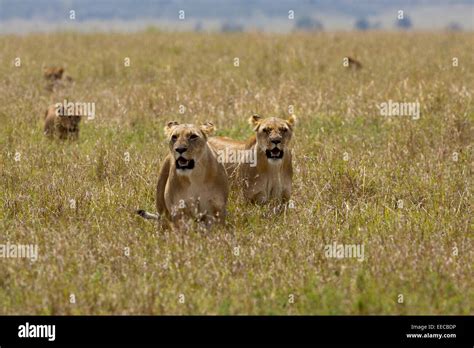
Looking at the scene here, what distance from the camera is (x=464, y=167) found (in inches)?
392

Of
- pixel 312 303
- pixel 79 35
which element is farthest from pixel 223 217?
pixel 79 35

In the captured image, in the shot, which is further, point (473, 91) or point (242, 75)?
point (242, 75)

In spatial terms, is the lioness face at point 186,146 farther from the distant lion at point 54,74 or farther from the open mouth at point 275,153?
the distant lion at point 54,74

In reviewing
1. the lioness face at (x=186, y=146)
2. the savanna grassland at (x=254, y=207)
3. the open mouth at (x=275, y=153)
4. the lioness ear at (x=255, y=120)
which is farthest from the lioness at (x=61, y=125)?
the lioness face at (x=186, y=146)

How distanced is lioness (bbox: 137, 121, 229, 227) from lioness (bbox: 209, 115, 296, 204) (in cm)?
83

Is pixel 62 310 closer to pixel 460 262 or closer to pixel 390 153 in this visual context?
pixel 460 262

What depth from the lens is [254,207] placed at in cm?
835

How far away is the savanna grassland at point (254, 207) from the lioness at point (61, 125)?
8.5 inches

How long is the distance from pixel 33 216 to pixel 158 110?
5710 mm

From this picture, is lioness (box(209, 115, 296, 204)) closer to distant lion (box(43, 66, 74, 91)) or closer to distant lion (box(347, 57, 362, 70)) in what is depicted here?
distant lion (box(43, 66, 74, 91))

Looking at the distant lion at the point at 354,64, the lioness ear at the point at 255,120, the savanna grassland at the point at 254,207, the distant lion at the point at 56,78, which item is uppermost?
the distant lion at the point at 354,64

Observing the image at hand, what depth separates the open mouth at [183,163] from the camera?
24.9 feet

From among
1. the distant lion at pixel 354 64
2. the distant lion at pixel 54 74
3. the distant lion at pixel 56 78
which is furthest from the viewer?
the distant lion at pixel 354 64

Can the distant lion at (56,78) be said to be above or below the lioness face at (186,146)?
above
